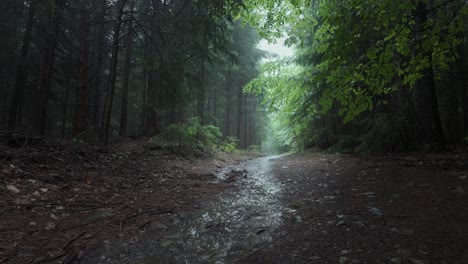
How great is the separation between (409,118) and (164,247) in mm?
7694

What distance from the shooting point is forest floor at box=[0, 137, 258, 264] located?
9.25ft

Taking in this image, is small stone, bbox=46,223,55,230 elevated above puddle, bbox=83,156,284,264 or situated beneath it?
elevated above

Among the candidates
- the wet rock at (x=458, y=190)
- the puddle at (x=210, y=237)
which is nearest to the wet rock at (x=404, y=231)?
the puddle at (x=210, y=237)

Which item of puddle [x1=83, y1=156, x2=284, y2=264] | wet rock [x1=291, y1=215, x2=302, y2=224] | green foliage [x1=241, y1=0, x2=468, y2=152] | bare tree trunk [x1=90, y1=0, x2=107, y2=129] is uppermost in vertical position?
bare tree trunk [x1=90, y1=0, x2=107, y2=129]

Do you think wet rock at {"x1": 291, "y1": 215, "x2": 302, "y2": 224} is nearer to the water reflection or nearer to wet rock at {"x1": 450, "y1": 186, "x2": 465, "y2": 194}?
the water reflection

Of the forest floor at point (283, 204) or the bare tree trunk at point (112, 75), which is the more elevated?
the bare tree trunk at point (112, 75)

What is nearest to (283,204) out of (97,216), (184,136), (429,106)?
(97,216)

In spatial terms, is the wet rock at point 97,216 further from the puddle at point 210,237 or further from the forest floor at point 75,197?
the puddle at point 210,237

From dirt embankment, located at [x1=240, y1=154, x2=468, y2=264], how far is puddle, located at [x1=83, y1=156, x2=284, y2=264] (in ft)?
0.81

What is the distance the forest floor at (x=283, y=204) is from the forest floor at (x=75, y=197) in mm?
14

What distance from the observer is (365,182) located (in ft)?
15.7

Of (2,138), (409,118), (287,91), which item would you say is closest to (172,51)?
(287,91)

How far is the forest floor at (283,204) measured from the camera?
2514 millimetres

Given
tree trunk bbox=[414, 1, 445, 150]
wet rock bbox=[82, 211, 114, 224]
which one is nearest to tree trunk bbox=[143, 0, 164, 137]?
wet rock bbox=[82, 211, 114, 224]
